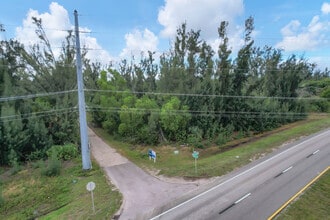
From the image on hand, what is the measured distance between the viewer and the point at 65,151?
22438 mm

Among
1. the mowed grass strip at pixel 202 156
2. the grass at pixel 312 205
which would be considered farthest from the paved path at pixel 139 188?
the grass at pixel 312 205

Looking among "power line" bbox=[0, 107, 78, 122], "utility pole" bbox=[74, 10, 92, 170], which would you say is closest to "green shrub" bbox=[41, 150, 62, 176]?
"utility pole" bbox=[74, 10, 92, 170]

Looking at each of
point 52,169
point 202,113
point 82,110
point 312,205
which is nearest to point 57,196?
point 52,169

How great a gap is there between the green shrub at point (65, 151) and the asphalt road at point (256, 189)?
13.8 metres

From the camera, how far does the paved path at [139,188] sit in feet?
40.0

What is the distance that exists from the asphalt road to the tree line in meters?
9.46

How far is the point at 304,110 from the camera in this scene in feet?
134

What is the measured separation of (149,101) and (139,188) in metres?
14.3

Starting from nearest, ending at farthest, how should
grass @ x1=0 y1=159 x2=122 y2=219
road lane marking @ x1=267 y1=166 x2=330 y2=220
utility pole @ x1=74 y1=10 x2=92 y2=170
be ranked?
road lane marking @ x1=267 y1=166 x2=330 y2=220 < grass @ x1=0 y1=159 x2=122 y2=219 < utility pole @ x1=74 y1=10 x2=92 y2=170

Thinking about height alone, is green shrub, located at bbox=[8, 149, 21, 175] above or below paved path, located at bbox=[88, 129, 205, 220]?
above

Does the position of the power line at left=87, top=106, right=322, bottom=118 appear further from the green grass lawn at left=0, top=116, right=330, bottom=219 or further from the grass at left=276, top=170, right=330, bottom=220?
the grass at left=276, top=170, right=330, bottom=220

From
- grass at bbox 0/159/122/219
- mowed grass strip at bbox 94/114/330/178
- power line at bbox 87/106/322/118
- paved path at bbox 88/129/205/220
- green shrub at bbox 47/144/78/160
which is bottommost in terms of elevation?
grass at bbox 0/159/122/219

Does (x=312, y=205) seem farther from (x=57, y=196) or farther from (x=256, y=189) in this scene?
(x=57, y=196)

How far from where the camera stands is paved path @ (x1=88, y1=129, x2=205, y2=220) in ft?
40.0
